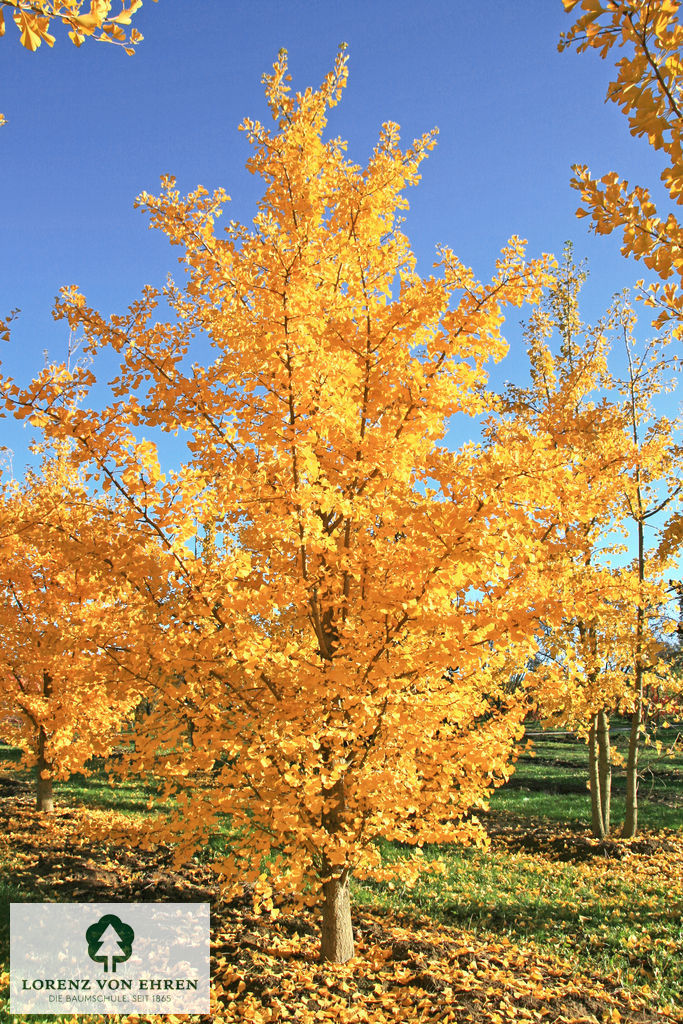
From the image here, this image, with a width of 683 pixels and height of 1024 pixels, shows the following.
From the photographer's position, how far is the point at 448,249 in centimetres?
367

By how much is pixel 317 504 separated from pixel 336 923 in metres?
3.35

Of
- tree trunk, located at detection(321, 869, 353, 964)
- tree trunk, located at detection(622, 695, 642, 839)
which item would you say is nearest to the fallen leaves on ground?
tree trunk, located at detection(321, 869, 353, 964)

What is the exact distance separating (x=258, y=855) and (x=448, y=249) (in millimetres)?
3950

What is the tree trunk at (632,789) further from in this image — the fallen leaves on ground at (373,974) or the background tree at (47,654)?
the background tree at (47,654)

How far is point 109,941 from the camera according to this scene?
525 cm

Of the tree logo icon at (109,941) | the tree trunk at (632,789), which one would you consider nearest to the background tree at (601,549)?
A: the tree trunk at (632,789)

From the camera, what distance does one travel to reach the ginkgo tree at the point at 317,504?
338 cm

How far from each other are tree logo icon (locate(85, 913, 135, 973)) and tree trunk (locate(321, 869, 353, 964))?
1.80 m

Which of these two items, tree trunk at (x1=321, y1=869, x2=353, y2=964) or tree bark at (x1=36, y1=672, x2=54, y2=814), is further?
tree bark at (x1=36, y1=672, x2=54, y2=814)

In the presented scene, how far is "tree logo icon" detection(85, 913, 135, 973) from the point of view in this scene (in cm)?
498

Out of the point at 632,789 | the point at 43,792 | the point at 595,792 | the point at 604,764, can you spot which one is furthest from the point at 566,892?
the point at 43,792

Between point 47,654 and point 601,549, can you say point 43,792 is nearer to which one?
point 47,654

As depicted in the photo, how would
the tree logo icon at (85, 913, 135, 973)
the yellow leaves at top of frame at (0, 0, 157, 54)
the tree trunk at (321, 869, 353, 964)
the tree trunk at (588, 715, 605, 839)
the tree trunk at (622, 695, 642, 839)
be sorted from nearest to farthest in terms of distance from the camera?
the yellow leaves at top of frame at (0, 0, 157, 54)
the tree trunk at (321, 869, 353, 964)
the tree logo icon at (85, 913, 135, 973)
the tree trunk at (622, 695, 642, 839)
the tree trunk at (588, 715, 605, 839)

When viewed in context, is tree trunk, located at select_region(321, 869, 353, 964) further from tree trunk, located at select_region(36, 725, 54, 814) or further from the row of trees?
tree trunk, located at select_region(36, 725, 54, 814)
